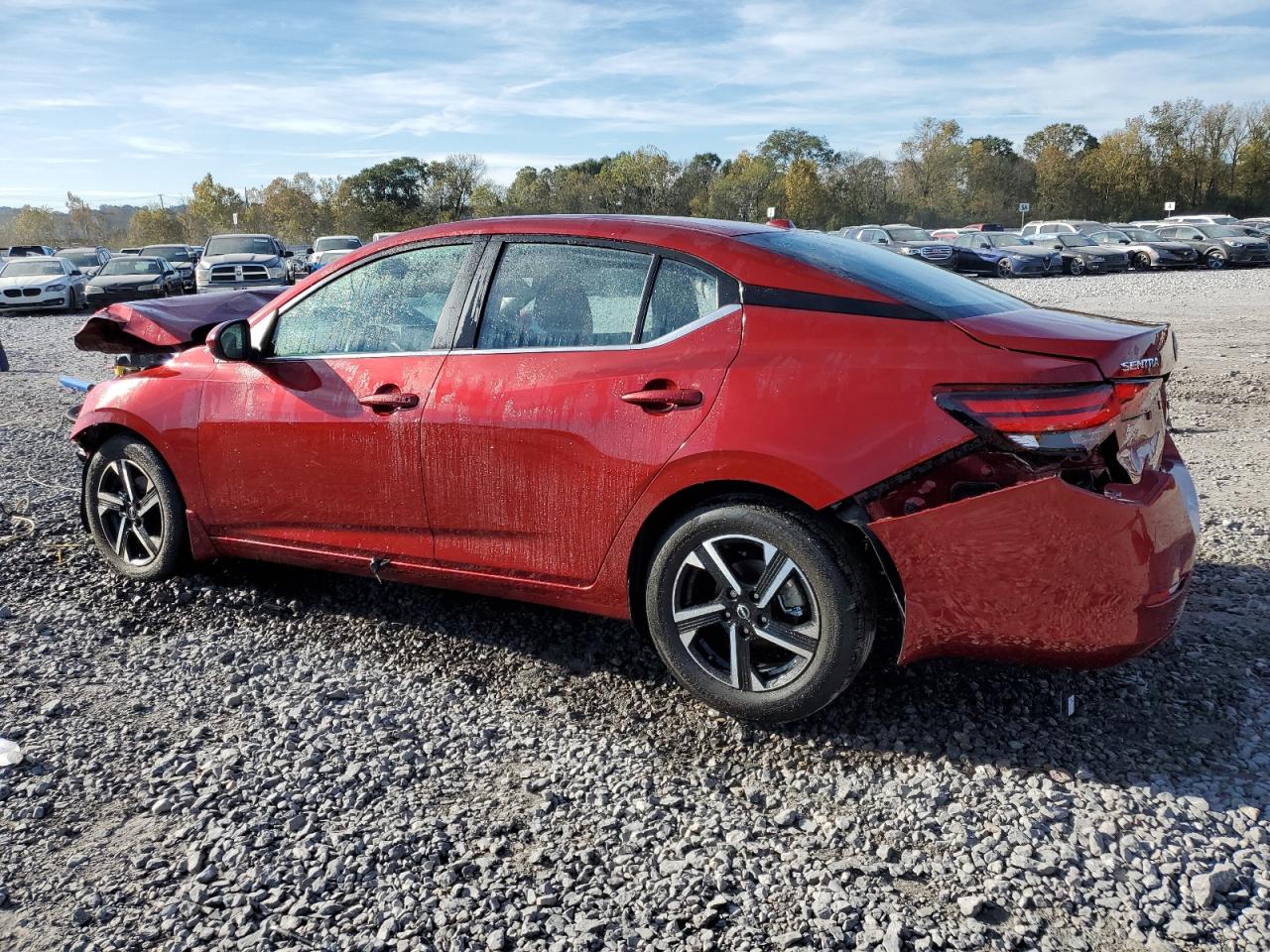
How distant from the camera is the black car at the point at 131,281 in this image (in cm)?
2486

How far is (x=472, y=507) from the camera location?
3654mm

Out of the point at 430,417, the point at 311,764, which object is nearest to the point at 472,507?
the point at 430,417

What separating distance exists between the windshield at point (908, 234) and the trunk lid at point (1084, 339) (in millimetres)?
31556

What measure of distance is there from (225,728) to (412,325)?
1.58 meters

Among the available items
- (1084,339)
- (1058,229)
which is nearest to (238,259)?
(1084,339)

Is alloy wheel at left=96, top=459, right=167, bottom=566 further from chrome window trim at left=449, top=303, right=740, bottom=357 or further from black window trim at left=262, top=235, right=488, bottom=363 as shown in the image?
chrome window trim at left=449, top=303, right=740, bottom=357

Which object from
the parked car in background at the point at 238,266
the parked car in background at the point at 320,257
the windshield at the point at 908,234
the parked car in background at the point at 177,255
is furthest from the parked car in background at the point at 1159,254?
the parked car in background at the point at 177,255

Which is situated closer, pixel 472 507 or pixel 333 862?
pixel 333 862

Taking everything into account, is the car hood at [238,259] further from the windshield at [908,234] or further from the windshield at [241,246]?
the windshield at [908,234]

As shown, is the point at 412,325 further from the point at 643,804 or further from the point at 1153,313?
the point at 1153,313

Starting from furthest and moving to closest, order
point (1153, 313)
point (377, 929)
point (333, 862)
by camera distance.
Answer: point (1153, 313) → point (333, 862) → point (377, 929)

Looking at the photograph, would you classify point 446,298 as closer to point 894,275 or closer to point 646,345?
point 646,345

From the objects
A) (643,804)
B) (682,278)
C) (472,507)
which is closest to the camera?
(643,804)

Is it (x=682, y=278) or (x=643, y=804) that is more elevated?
(x=682, y=278)
